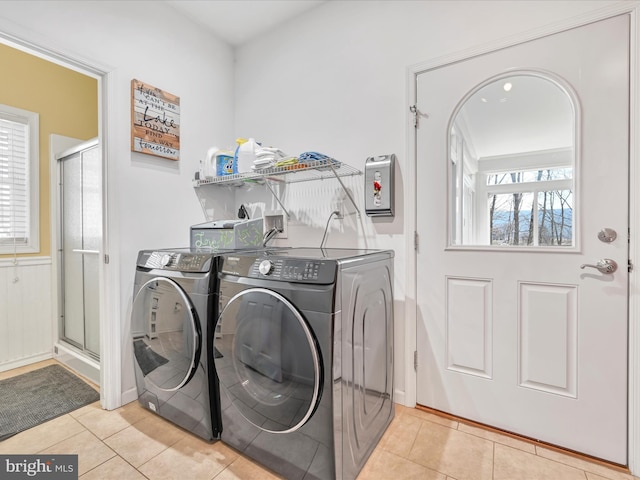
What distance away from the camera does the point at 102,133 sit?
1830mm

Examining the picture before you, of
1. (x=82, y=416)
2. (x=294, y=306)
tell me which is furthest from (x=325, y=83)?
(x=82, y=416)

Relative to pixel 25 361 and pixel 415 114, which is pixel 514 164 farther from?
pixel 25 361

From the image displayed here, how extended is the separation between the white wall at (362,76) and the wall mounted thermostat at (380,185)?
74 mm

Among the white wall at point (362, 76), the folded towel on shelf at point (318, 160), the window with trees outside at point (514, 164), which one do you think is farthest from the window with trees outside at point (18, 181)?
the window with trees outside at point (514, 164)

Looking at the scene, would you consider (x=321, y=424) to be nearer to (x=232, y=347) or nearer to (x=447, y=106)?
(x=232, y=347)

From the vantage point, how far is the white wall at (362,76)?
1.64m

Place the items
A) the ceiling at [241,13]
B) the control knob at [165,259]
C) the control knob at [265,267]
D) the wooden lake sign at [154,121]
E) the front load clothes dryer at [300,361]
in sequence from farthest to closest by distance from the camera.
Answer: the ceiling at [241,13]
the wooden lake sign at [154,121]
the control knob at [165,259]
the control knob at [265,267]
the front load clothes dryer at [300,361]

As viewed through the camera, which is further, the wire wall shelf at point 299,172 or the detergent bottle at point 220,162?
the detergent bottle at point 220,162

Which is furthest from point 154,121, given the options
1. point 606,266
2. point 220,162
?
point 606,266

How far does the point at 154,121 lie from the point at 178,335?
1437 mm

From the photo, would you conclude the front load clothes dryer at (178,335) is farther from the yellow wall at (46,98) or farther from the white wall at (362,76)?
the yellow wall at (46,98)

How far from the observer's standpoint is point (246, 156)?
2156 mm

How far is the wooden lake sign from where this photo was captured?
1934 millimetres

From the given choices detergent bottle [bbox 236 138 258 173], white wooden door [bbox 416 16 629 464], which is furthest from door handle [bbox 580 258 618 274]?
detergent bottle [bbox 236 138 258 173]
